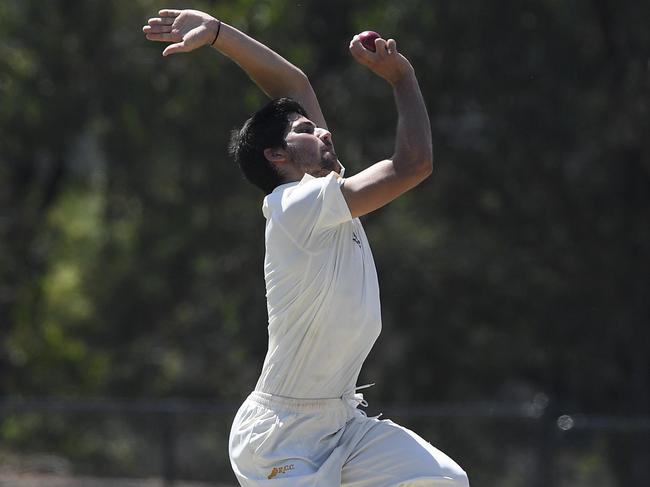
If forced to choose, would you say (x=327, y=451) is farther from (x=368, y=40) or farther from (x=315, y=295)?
(x=368, y=40)

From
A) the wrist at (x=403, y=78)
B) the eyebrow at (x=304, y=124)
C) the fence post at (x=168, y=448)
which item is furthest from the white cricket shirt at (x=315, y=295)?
the fence post at (x=168, y=448)

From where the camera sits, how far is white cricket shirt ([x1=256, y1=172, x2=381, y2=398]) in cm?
453

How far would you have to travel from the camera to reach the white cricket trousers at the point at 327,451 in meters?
4.51

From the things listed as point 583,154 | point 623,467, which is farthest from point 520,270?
point 623,467

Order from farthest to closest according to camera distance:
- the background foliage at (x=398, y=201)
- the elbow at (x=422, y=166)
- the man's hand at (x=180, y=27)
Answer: the background foliage at (x=398, y=201)
the man's hand at (x=180, y=27)
the elbow at (x=422, y=166)

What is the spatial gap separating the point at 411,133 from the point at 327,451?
1190 millimetres

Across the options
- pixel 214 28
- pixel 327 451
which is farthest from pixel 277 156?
pixel 327 451

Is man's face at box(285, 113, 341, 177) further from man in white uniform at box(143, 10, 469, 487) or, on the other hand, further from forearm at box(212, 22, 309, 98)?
forearm at box(212, 22, 309, 98)

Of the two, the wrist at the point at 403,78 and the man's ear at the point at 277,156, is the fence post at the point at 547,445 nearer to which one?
the man's ear at the point at 277,156

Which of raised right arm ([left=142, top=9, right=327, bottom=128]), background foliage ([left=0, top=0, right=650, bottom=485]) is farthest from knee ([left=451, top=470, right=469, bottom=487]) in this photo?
background foliage ([left=0, top=0, right=650, bottom=485])

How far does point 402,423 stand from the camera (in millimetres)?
10750

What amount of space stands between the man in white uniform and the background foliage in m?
6.33

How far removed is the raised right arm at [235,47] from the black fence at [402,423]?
5.34 m

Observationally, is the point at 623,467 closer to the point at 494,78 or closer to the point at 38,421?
the point at 494,78
